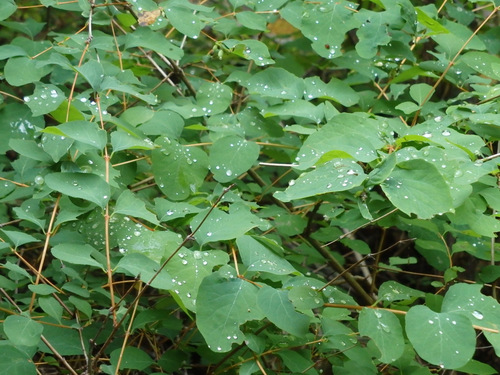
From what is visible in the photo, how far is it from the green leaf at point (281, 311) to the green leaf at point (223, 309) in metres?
0.02

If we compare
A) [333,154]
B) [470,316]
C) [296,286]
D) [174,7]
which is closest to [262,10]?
[174,7]

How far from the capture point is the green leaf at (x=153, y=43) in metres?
1.84

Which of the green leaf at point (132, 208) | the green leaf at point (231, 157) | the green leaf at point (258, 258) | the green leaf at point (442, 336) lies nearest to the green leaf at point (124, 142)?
the green leaf at point (132, 208)

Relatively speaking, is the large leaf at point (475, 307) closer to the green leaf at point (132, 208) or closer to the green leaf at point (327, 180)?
the green leaf at point (327, 180)

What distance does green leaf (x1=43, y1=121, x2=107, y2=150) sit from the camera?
54.0 inches

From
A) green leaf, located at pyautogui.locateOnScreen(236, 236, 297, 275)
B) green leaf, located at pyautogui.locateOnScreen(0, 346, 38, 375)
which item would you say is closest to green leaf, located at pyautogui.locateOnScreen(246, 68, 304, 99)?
green leaf, located at pyautogui.locateOnScreen(236, 236, 297, 275)

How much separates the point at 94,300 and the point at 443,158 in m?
1.00

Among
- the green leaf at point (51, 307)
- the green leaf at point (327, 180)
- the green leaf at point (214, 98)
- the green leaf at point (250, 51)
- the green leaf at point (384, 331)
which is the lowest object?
the green leaf at point (51, 307)

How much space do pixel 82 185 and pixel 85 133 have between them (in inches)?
4.5

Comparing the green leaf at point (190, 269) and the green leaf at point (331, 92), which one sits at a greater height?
the green leaf at point (331, 92)

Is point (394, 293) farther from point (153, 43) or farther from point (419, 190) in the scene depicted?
point (153, 43)

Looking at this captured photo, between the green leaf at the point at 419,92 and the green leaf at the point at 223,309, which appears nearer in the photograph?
the green leaf at the point at 223,309

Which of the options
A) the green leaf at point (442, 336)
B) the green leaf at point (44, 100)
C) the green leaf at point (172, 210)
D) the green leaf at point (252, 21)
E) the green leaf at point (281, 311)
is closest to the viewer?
the green leaf at point (442, 336)

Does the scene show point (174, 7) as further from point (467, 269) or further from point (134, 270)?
point (467, 269)
